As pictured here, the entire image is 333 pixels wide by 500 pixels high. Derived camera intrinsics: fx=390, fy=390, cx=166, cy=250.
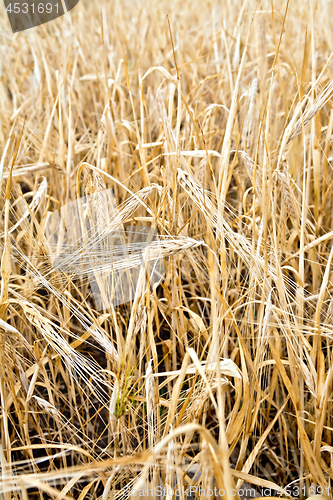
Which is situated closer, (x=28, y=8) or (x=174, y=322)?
(x=174, y=322)

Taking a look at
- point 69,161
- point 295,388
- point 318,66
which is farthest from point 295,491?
point 318,66

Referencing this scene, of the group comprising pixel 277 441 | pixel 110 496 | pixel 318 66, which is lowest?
pixel 277 441

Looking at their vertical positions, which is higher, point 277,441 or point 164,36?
point 164,36

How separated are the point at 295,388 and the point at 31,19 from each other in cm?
157

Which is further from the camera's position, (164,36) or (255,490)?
(164,36)

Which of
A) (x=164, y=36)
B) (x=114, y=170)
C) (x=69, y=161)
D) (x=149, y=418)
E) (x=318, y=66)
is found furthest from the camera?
(x=164, y=36)

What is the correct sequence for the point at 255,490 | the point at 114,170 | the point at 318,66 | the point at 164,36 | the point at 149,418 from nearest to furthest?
the point at 149,418, the point at 255,490, the point at 114,170, the point at 318,66, the point at 164,36

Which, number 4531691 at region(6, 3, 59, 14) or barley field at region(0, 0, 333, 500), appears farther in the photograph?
number 4531691 at region(6, 3, 59, 14)

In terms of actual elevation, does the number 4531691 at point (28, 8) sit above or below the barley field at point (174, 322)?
above

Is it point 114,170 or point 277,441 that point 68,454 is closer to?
point 277,441

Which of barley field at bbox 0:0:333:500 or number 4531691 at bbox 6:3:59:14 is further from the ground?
number 4531691 at bbox 6:3:59:14

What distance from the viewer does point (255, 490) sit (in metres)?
0.53

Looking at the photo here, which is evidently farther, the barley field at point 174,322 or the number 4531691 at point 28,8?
Answer: the number 4531691 at point 28,8

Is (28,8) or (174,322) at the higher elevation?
(28,8)
